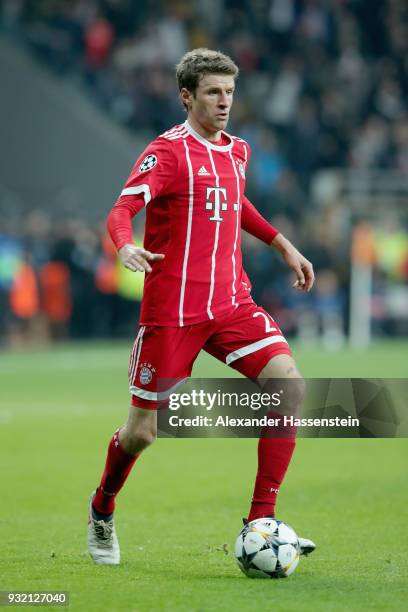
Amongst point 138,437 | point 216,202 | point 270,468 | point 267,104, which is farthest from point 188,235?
point 267,104

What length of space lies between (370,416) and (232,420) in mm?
762

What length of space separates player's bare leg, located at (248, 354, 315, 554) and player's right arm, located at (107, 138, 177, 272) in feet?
2.54

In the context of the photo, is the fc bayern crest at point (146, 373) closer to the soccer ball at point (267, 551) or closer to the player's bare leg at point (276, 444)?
the player's bare leg at point (276, 444)

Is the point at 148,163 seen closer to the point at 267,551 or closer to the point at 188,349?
the point at 188,349

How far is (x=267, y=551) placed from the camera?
236 inches

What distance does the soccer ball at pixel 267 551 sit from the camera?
19.7 feet

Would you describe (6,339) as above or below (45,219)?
below

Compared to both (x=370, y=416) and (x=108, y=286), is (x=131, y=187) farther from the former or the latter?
(x=108, y=286)

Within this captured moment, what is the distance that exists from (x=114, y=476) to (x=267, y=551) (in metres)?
1.01

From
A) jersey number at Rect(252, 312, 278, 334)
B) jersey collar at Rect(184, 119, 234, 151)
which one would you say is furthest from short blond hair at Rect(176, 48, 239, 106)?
jersey number at Rect(252, 312, 278, 334)

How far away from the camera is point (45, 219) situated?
81.0 ft

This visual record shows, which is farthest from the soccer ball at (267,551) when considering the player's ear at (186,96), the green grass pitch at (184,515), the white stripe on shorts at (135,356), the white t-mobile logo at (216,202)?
the player's ear at (186,96)

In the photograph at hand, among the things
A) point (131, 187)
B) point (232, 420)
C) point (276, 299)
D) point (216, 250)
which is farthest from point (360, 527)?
point (276, 299)

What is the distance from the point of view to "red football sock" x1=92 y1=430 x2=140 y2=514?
→ 659 centimetres
